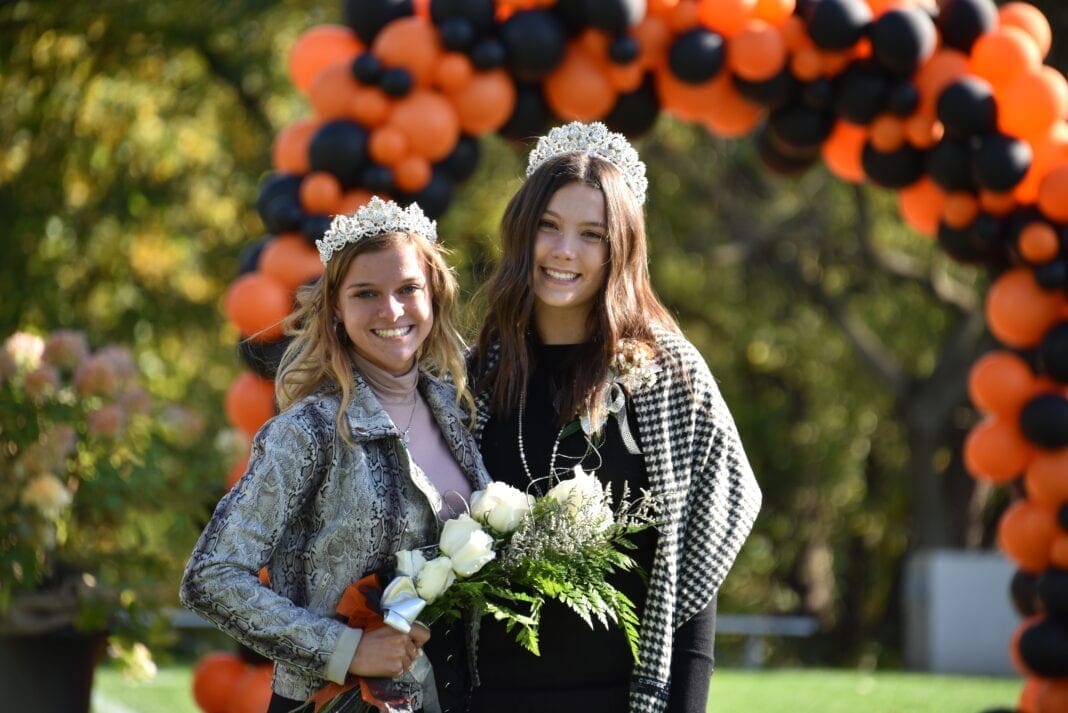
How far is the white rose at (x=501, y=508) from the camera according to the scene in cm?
A: 253

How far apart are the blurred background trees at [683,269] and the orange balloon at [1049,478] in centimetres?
239

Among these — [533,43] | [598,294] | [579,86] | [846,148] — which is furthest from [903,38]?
[598,294]

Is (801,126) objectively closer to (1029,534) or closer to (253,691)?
(1029,534)

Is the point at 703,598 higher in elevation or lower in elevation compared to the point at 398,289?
lower

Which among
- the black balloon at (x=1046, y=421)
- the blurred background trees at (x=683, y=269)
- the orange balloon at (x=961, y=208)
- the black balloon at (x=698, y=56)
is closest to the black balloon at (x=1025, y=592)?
the black balloon at (x=1046, y=421)

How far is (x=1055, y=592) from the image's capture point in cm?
565

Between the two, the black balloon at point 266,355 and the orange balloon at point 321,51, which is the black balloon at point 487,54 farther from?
the black balloon at point 266,355

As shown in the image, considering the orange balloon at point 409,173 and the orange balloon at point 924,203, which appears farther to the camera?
the orange balloon at point 924,203

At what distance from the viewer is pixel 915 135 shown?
5.72 m

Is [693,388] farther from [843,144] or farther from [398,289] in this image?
[843,144]

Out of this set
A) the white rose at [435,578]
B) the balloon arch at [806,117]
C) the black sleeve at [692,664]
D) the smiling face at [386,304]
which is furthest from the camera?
the balloon arch at [806,117]

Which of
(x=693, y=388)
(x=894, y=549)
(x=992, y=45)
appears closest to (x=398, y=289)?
(x=693, y=388)

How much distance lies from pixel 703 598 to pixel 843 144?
3682 millimetres

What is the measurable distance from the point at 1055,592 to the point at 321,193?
3.24 m
